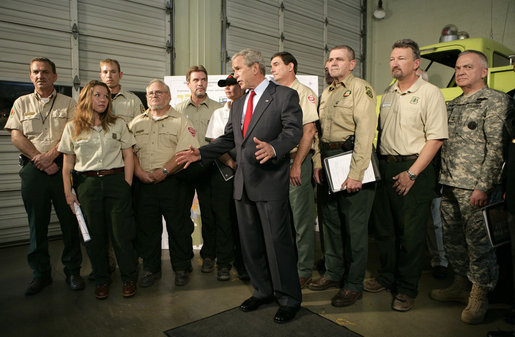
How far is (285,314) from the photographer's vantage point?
90.6 inches

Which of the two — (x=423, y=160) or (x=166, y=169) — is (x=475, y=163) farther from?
(x=166, y=169)

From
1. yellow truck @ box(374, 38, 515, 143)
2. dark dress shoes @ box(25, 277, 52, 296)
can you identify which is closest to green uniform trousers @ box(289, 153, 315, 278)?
yellow truck @ box(374, 38, 515, 143)

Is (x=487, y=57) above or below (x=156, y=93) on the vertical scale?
above

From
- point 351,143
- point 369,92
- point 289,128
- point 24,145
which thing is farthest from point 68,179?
point 369,92

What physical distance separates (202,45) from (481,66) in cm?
424

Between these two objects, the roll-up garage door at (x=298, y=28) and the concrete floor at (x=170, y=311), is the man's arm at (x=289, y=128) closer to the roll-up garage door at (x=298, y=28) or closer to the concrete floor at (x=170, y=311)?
the concrete floor at (x=170, y=311)

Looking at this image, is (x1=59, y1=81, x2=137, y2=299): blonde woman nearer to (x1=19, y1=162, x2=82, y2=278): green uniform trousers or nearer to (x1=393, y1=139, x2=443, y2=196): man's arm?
(x1=19, y1=162, x2=82, y2=278): green uniform trousers

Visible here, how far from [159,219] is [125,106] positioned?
1.15m

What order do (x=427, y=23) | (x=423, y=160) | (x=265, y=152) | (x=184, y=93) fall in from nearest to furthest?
(x=265, y=152)
(x=423, y=160)
(x=184, y=93)
(x=427, y=23)

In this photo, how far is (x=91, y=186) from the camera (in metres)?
2.65

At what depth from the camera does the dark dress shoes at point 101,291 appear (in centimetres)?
275

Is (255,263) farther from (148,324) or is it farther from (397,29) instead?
(397,29)

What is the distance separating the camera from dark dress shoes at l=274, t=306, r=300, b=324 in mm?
2285

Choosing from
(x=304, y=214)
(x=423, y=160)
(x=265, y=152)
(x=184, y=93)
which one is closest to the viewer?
(x=265, y=152)
